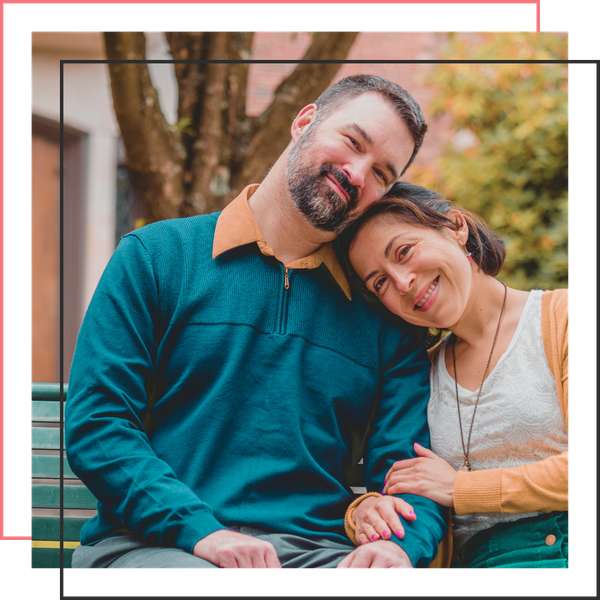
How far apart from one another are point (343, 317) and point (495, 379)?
0.55 m

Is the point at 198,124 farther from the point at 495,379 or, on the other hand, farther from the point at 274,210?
the point at 495,379

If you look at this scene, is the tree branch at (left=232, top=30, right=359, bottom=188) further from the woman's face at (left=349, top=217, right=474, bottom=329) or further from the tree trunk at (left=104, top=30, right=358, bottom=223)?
the woman's face at (left=349, top=217, right=474, bottom=329)

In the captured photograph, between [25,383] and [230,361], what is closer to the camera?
[230,361]

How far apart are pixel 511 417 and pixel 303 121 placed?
3.97 feet

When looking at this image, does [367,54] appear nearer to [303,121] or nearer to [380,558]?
[303,121]

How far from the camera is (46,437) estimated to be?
250cm

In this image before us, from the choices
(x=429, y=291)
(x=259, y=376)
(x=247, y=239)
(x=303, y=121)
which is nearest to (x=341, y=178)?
(x=303, y=121)

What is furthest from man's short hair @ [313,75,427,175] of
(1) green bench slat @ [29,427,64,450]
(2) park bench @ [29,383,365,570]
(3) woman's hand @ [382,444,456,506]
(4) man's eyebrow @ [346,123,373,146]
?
(1) green bench slat @ [29,427,64,450]

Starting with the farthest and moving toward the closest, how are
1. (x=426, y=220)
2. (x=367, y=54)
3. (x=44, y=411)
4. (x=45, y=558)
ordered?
(x=367, y=54) → (x=44, y=411) → (x=45, y=558) → (x=426, y=220)

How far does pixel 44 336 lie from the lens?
3.16 meters

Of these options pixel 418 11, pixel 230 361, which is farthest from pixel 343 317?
pixel 418 11

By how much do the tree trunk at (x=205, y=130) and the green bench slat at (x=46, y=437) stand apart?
100 cm

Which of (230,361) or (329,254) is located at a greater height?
(329,254)

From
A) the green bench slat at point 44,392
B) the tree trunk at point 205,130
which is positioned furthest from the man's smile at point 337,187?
the green bench slat at point 44,392
